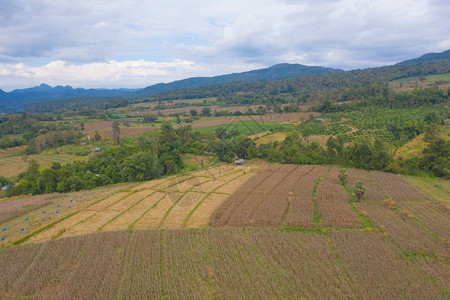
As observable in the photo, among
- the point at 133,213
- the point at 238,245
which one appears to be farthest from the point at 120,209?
the point at 238,245

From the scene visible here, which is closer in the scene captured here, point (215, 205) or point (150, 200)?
point (215, 205)

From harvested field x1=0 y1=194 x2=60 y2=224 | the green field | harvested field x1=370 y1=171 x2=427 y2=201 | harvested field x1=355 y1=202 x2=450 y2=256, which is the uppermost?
the green field

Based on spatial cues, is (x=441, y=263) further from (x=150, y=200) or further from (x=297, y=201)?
(x=150, y=200)

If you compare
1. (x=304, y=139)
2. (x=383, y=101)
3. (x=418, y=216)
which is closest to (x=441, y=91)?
(x=383, y=101)

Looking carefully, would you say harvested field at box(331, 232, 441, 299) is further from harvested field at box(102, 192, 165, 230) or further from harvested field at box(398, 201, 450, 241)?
harvested field at box(102, 192, 165, 230)

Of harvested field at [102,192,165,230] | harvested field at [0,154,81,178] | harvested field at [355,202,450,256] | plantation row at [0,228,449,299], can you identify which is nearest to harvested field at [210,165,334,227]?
plantation row at [0,228,449,299]

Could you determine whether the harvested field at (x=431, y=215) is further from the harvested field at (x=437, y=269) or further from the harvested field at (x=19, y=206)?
the harvested field at (x=19, y=206)
